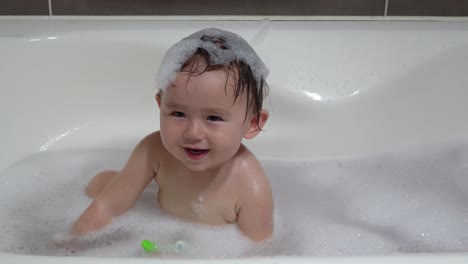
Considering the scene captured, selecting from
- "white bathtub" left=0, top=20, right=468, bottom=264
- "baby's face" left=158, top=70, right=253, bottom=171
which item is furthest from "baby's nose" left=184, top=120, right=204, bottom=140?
"white bathtub" left=0, top=20, right=468, bottom=264

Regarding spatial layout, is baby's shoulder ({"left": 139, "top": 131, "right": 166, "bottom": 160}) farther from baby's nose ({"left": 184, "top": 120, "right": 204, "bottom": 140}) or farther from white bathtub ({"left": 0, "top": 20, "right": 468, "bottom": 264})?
white bathtub ({"left": 0, "top": 20, "right": 468, "bottom": 264})

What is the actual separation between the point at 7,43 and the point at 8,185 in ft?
1.04

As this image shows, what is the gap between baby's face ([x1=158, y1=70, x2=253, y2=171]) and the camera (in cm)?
98

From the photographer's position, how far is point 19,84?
1455 millimetres

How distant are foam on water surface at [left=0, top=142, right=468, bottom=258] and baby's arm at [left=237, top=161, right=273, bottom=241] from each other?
0.02 metres

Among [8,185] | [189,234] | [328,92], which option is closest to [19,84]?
[8,185]

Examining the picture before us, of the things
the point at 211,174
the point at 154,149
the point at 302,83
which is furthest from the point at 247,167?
the point at 302,83

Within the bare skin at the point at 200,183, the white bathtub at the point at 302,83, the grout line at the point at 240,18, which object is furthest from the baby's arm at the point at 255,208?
the grout line at the point at 240,18

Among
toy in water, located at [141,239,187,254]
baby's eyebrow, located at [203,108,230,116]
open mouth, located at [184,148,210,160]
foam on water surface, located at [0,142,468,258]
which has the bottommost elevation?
foam on water surface, located at [0,142,468,258]

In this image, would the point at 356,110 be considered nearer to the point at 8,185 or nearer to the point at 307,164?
the point at 307,164

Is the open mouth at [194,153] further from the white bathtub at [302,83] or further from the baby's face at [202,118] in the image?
the white bathtub at [302,83]

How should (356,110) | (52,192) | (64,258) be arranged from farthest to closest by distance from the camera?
(356,110) → (52,192) → (64,258)

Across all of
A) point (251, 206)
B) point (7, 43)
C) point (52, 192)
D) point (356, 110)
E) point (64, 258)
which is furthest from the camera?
point (356, 110)

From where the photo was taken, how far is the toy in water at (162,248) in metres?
1.04
